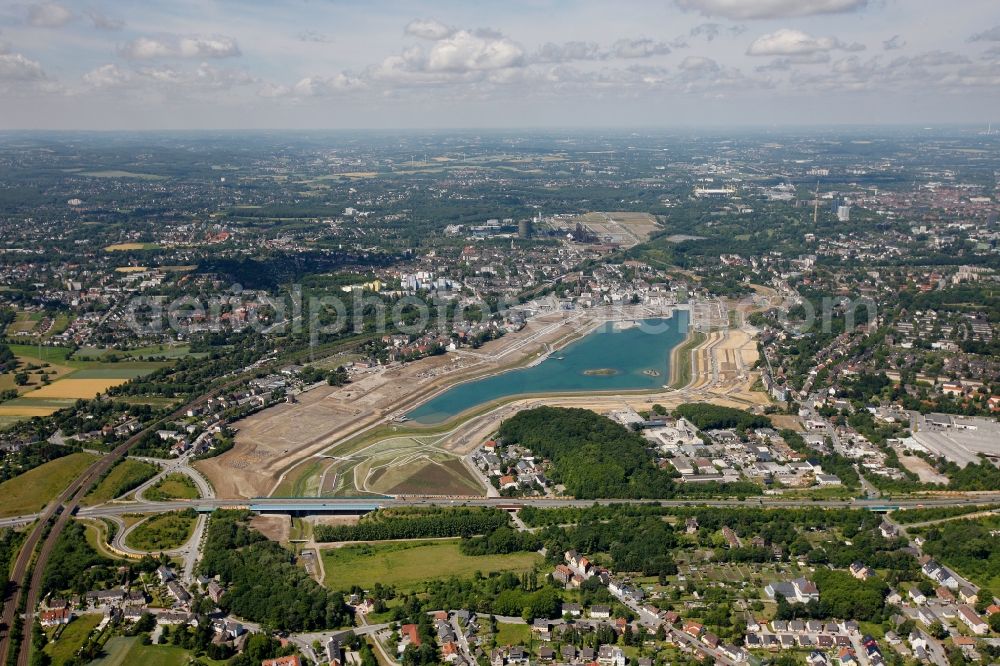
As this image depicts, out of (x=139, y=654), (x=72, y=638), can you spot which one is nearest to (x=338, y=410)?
(x=72, y=638)

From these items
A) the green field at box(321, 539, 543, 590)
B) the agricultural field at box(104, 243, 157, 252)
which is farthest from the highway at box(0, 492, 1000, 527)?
the agricultural field at box(104, 243, 157, 252)

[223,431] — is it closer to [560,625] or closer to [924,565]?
[560,625]

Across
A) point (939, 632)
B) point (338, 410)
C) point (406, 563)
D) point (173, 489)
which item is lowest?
point (406, 563)

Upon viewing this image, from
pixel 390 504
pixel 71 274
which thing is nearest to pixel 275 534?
pixel 390 504

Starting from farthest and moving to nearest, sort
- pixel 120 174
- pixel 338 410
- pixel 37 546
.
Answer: pixel 120 174 < pixel 338 410 < pixel 37 546

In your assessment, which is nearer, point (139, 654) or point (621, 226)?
point (139, 654)

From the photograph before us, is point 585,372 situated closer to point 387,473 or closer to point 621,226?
point 387,473
